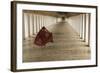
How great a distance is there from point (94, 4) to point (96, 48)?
1.55ft

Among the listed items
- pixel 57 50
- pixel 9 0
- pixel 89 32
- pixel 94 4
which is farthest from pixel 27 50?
pixel 94 4

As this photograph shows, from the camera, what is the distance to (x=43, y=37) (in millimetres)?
2033

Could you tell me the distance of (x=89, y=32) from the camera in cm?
222

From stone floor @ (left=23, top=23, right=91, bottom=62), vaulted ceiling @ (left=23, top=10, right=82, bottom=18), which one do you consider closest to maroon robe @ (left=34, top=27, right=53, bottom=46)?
stone floor @ (left=23, top=23, right=91, bottom=62)

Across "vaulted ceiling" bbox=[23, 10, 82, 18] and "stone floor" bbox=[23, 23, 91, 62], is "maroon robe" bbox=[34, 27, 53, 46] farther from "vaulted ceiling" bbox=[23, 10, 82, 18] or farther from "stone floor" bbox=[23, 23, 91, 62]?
"vaulted ceiling" bbox=[23, 10, 82, 18]

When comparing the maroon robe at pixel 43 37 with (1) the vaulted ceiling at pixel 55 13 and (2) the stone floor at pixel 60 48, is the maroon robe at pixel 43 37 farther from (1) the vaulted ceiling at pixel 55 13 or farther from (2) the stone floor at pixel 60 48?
(1) the vaulted ceiling at pixel 55 13

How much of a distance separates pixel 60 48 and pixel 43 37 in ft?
0.69

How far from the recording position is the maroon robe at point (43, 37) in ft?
6.59

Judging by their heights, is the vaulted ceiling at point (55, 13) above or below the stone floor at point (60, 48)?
above

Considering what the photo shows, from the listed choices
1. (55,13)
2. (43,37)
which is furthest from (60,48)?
(55,13)

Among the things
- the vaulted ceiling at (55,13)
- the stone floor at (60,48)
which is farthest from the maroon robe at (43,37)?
the vaulted ceiling at (55,13)

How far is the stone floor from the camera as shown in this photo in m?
1.97

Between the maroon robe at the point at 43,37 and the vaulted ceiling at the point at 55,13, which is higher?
the vaulted ceiling at the point at 55,13

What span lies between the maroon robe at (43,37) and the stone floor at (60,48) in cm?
3
